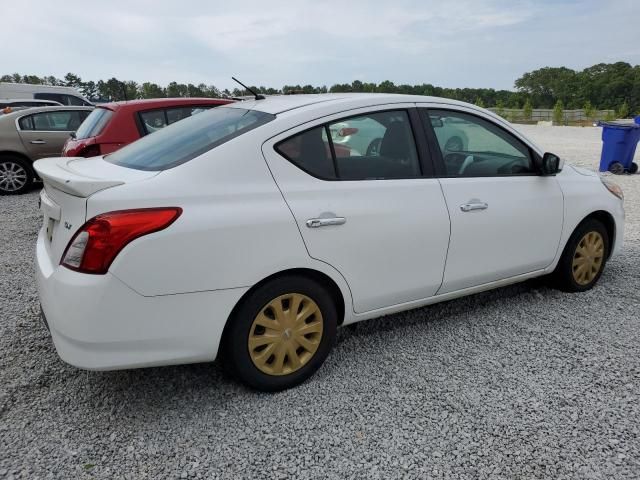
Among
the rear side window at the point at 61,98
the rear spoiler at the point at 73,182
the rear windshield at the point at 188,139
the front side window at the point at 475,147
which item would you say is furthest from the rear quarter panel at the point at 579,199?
the rear side window at the point at 61,98

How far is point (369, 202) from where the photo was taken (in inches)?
109

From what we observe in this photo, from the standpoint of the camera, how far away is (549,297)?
13.1 ft

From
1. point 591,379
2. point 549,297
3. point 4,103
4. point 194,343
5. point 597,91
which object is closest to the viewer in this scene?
point 194,343

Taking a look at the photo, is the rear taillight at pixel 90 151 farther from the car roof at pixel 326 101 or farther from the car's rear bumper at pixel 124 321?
the car's rear bumper at pixel 124 321

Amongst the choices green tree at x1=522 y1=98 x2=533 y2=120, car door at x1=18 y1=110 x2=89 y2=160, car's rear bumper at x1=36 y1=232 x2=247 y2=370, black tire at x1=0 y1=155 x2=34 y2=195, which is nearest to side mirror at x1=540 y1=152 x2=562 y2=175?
car's rear bumper at x1=36 y1=232 x2=247 y2=370

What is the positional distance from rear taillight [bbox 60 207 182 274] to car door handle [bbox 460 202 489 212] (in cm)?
182

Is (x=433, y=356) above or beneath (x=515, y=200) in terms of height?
beneath

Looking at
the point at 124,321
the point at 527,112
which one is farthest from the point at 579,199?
the point at 527,112

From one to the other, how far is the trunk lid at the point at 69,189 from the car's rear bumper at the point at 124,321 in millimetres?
180

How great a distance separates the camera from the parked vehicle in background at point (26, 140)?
8.71 meters

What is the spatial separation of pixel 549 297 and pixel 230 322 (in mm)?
2750

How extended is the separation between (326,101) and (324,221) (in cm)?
80

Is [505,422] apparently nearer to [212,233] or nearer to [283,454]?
[283,454]

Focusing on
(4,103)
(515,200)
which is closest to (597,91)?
(4,103)
